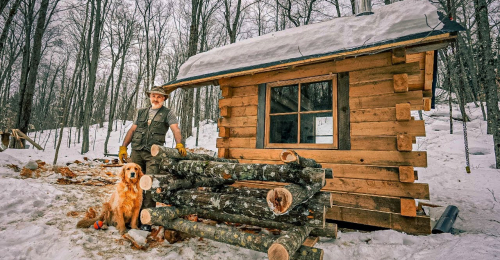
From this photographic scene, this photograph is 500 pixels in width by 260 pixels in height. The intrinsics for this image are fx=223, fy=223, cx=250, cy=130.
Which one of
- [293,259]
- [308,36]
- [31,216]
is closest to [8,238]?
[31,216]

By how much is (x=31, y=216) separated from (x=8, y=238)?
79 centimetres

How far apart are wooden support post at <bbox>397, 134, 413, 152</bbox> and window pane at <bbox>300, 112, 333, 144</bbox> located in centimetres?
107

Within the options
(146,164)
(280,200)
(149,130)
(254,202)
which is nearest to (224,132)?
(149,130)

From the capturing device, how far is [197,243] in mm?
3041

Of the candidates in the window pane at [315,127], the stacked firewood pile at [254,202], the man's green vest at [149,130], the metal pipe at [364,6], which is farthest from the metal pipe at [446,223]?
the man's green vest at [149,130]

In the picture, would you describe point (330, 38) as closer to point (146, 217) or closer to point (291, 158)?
point (291, 158)

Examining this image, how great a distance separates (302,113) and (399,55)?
180cm

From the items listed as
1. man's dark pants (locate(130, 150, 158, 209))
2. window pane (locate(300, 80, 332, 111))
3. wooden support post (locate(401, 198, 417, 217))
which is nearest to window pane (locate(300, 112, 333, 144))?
window pane (locate(300, 80, 332, 111))

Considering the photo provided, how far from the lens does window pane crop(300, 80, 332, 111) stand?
421cm

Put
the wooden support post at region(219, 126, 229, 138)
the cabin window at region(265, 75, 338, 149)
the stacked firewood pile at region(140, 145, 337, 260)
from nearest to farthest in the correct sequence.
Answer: the stacked firewood pile at region(140, 145, 337, 260) < the cabin window at region(265, 75, 338, 149) < the wooden support post at region(219, 126, 229, 138)

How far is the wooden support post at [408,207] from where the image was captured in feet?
10.7

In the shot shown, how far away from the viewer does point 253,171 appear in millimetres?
2605

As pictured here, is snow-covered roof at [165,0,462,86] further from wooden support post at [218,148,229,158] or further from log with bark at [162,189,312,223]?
log with bark at [162,189,312,223]

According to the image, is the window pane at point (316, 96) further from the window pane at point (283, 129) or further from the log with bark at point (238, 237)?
the log with bark at point (238, 237)
